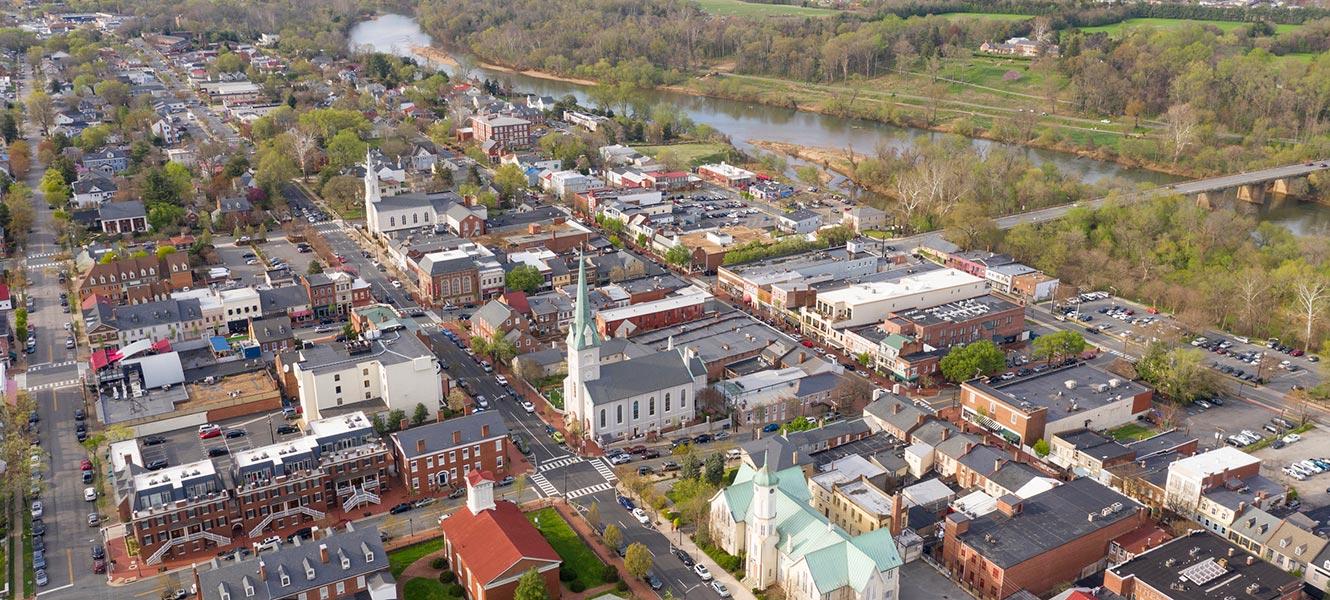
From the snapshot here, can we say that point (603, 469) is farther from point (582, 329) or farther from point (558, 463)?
point (582, 329)

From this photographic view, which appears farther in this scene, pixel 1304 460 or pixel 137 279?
pixel 137 279

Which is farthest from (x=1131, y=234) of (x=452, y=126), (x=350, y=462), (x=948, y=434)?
(x=452, y=126)

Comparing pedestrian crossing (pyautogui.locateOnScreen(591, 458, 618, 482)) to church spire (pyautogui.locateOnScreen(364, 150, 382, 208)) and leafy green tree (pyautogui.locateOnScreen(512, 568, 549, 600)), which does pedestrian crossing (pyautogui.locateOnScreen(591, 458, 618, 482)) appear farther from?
church spire (pyautogui.locateOnScreen(364, 150, 382, 208))

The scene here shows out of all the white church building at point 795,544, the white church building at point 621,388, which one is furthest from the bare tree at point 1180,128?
the white church building at point 795,544

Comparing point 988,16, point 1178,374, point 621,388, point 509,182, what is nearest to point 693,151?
point 509,182

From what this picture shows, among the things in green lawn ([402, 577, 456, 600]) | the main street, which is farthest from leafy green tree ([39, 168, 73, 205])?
green lawn ([402, 577, 456, 600])

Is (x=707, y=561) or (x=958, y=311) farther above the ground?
(x=958, y=311)
